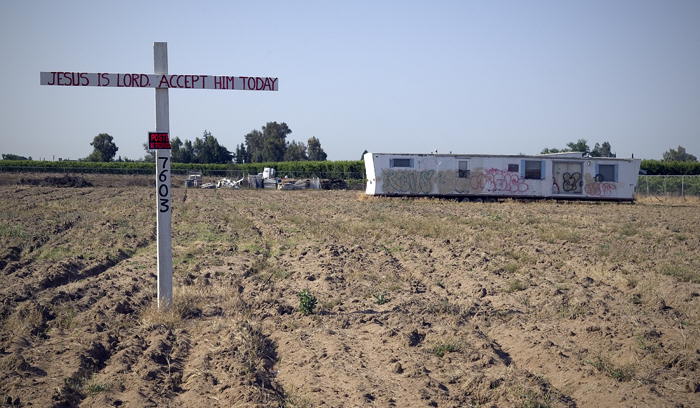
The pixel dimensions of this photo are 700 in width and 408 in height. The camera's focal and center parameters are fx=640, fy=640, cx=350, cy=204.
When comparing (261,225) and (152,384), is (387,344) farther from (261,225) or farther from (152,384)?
(261,225)

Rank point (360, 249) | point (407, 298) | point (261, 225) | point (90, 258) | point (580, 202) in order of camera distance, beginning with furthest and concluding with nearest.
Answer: point (580, 202) → point (261, 225) → point (360, 249) → point (90, 258) → point (407, 298)

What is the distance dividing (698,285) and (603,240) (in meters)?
6.48

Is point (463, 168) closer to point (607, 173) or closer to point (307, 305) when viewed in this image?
point (607, 173)

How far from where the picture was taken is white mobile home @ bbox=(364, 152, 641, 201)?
35.9m

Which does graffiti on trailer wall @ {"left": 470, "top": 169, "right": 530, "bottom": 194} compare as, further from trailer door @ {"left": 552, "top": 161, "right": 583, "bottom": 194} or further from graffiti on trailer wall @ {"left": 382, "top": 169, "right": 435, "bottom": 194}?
graffiti on trailer wall @ {"left": 382, "top": 169, "right": 435, "bottom": 194}

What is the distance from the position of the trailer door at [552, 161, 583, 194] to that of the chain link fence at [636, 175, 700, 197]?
10259 mm

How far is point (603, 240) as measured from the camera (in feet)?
55.3

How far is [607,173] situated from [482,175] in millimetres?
7493

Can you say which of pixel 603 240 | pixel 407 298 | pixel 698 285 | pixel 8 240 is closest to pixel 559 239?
pixel 603 240

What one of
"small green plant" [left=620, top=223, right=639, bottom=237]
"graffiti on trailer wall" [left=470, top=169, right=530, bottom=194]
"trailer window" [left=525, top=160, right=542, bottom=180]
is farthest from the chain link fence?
"small green plant" [left=620, top=223, right=639, bottom=237]

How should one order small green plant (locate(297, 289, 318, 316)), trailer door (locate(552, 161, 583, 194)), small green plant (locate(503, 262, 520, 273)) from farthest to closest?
trailer door (locate(552, 161, 583, 194)) → small green plant (locate(503, 262, 520, 273)) → small green plant (locate(297, 289, 318, 316))

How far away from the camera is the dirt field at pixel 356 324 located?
614 centimetres

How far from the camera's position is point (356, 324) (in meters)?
8.61

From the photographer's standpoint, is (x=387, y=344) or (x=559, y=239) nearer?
(x=387, y=344)
